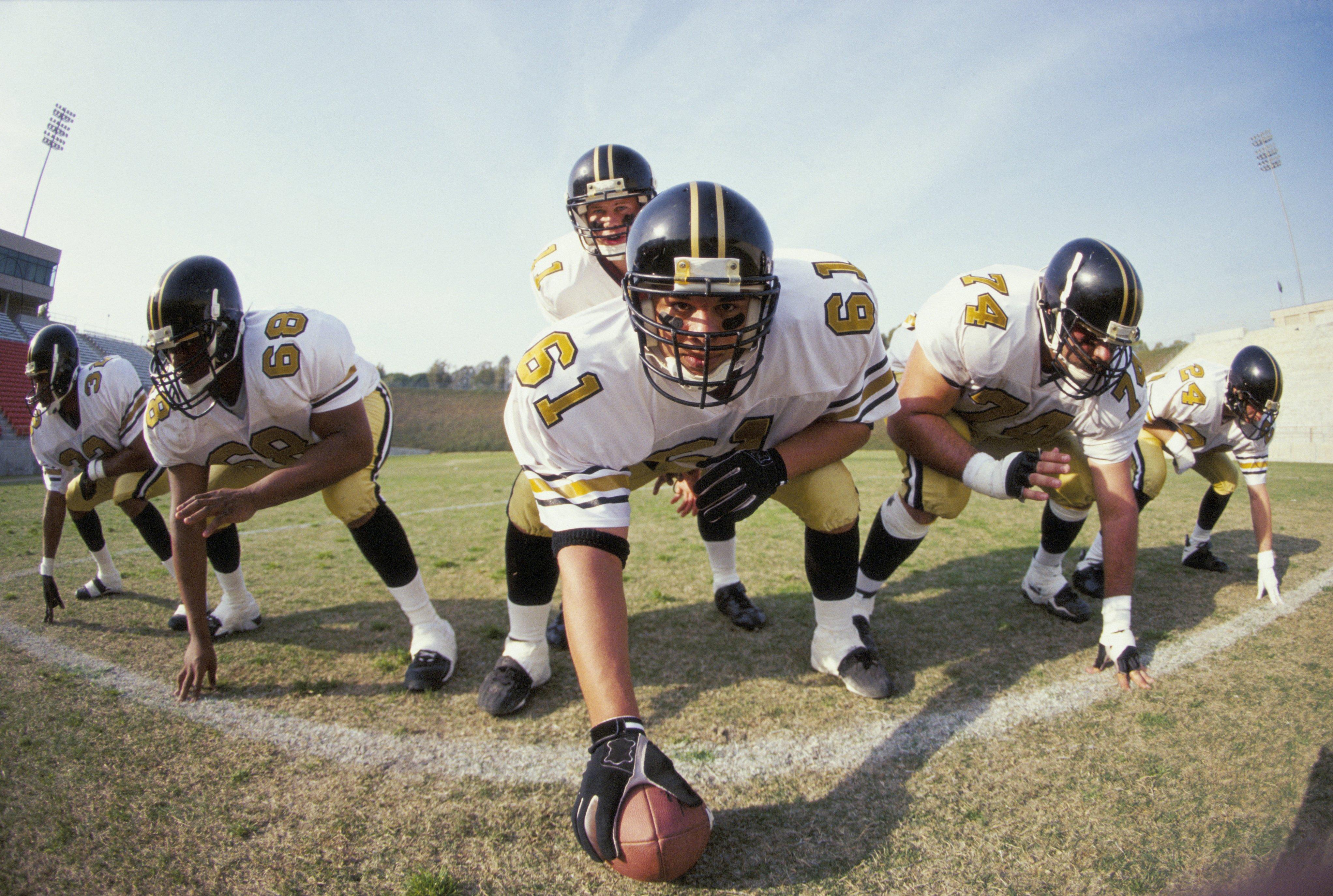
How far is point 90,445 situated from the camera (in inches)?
159

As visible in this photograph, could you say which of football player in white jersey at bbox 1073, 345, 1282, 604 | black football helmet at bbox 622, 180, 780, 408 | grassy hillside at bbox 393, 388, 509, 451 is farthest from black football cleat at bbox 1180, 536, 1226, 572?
grassy hillside at bbox 393, 388, 509, 451

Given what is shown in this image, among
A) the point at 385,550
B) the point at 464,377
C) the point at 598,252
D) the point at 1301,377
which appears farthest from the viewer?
the point at 464,377

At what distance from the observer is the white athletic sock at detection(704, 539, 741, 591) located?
3381 millimetres

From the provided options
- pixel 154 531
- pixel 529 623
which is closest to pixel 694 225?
pixel 529 623

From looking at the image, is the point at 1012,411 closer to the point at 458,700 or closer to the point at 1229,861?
the point at 1229,861

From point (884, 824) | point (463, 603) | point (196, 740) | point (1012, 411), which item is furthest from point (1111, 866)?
point (463, 603)

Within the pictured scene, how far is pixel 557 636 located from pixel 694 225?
2.06 meters

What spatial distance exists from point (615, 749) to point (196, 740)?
1.58 metres

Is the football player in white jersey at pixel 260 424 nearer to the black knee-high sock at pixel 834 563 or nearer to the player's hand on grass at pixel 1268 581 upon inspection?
the black knee-high sock at pixel 834 563

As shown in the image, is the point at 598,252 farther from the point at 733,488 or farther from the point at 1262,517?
the point at 1262,517

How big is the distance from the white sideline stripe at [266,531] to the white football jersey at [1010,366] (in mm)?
5693

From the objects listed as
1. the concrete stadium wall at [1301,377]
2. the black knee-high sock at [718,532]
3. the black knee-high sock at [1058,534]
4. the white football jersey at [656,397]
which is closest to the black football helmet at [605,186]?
the white football jersey at [656,397]

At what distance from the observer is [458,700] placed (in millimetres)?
2469

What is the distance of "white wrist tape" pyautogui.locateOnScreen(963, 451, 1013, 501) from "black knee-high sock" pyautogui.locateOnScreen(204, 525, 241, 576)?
11.3ft
